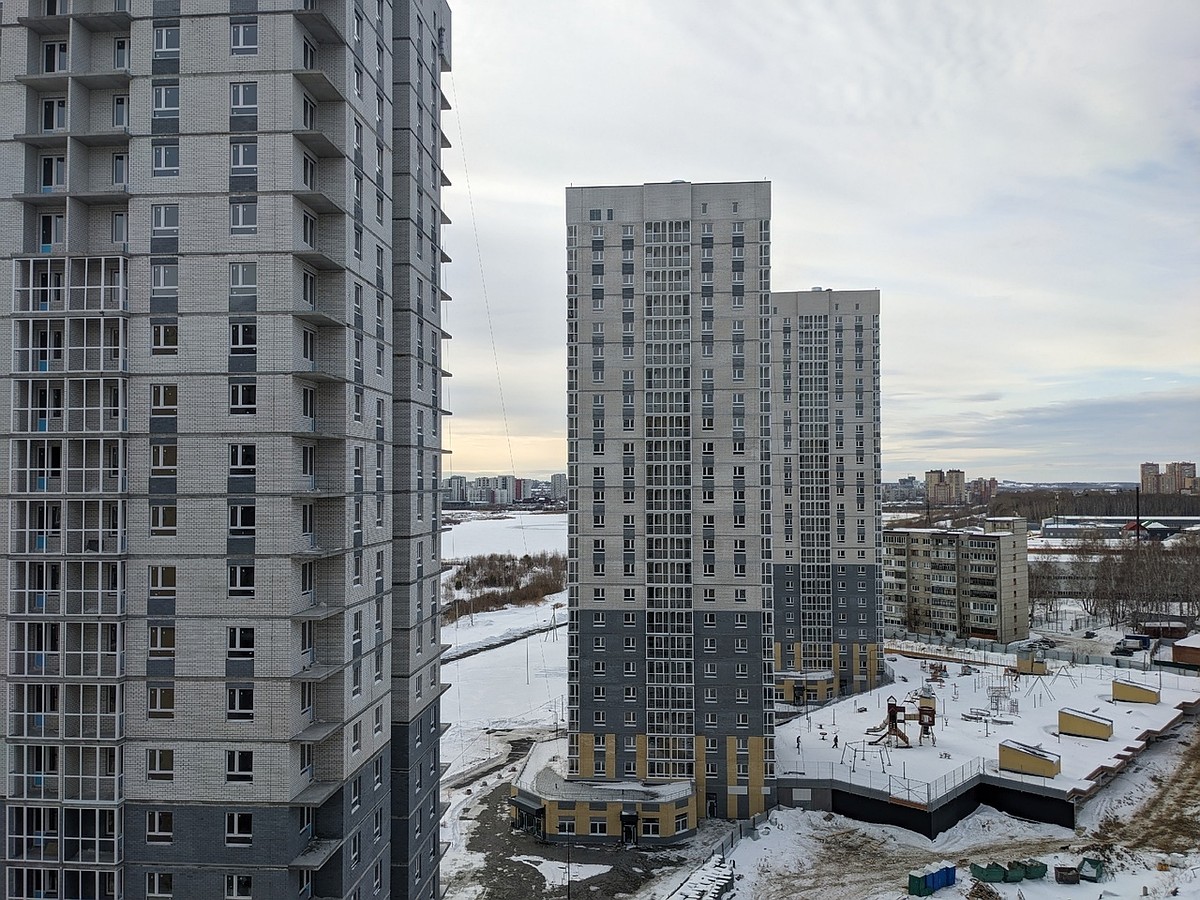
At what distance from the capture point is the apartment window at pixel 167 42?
22.6 m

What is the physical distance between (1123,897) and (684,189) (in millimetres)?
41549

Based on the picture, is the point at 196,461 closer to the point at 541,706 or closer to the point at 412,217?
the point at 412,217

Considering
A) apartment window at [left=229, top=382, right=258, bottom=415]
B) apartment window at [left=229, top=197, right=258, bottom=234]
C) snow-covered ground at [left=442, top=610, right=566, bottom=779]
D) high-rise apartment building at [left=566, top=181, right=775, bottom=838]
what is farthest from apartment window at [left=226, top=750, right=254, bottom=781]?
snow-covered ground at [left=442, top=610, right=566, bottom=779]

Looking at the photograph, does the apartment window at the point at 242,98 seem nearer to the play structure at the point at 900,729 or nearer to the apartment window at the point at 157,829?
the apartment window at the point at 157,829

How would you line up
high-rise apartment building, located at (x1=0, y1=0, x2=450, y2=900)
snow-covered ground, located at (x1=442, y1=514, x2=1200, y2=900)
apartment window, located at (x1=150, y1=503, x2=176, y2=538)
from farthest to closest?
snow-covered ground, located at (x1=442, y1=514, x2=1200, y2=900) → apartment window, located at (x1=150, y1=503, x2=176, y2=538) → high-rise apartment building, located at (x1=0, y1=0, x2=450, y2=900)

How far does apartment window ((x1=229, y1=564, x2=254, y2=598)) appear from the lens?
872 inches

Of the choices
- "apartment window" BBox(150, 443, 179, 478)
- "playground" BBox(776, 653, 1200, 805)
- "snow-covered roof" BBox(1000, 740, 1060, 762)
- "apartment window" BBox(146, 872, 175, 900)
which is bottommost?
"playground" BBox(776, 653, 1200, 805)

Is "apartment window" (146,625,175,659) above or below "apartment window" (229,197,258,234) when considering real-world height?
below

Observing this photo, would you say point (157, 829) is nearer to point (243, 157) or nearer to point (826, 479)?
point (243, 157)

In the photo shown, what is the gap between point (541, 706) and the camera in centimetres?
7162

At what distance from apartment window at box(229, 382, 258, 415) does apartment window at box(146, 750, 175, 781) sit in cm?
926

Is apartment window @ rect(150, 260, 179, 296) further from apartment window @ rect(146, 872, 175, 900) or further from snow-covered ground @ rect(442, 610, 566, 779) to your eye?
snow-covered ground @ rect(442, 610, 566, 779)

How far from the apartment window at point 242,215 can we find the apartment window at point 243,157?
0.77 m

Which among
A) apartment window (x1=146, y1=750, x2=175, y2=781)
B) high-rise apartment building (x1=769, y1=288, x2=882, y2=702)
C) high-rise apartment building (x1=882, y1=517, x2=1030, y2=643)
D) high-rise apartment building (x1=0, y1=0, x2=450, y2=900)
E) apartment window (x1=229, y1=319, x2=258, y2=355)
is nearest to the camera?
high-rise apartment building (x1=0, y1=0, x2=450, y2=900)
